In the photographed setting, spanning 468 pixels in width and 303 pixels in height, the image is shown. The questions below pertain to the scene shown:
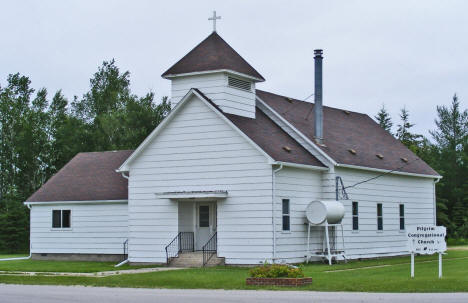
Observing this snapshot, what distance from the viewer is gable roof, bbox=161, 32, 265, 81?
3384 centimetres

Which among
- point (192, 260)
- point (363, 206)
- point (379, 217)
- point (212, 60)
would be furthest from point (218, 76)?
point (379, 217)

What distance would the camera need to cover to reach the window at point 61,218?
40.4 metres

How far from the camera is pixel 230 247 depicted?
103 ft

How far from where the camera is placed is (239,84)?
34562mm

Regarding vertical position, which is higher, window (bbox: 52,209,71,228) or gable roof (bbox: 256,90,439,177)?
gable roof (bbox: 256,90,439,177)

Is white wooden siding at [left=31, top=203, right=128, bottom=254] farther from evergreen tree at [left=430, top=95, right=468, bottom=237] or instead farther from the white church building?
evergreen tree at [left=430, top=95, right=468, bottom=237]

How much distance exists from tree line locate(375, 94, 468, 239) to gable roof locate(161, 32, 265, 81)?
3227 cm

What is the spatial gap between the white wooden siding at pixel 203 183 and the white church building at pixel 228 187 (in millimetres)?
43

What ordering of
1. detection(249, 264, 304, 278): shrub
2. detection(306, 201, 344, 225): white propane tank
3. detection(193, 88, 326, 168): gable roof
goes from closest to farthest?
detection(249, 264, 304, 278): shrub, detection(193, 88, 326, 168): gable roof, detection(306, 201, 344, 225): white propane tank

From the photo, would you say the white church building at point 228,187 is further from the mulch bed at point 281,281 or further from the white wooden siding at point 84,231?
the mulch bed at point 281,281

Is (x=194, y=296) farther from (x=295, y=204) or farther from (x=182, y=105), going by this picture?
(x=182, y=105)

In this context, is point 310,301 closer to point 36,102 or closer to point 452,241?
point 452,241

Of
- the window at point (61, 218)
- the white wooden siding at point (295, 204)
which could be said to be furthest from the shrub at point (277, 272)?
the window at point (61, 218)

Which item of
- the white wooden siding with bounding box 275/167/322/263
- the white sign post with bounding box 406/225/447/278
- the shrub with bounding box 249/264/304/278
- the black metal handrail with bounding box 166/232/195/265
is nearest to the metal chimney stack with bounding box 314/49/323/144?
the white wooden siding with bounding box 275/167/322/263
